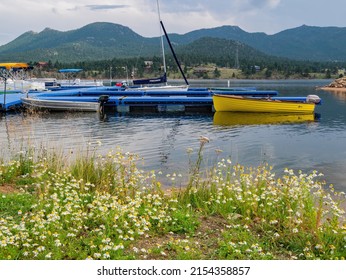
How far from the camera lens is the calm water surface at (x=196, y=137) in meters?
21.1

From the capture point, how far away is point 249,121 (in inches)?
1565

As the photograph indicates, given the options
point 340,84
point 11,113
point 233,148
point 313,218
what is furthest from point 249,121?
point 340,84

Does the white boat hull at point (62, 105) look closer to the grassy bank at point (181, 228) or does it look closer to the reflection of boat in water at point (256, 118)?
the reflection of boat in water at point (256, 118)

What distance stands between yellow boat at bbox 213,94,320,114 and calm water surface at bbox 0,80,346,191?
6.00ft

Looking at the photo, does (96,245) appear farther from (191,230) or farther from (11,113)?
(11,113)

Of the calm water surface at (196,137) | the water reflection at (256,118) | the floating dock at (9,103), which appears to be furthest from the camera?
the floating dock at (9,103)

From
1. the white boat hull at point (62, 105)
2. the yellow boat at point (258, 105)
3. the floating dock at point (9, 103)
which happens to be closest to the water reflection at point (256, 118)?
the yellow boat at point (258, 105)

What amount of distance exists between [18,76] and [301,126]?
179ft

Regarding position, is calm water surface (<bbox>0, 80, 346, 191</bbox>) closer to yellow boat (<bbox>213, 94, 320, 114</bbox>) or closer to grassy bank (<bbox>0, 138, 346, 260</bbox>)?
yellow boat (<bbox>213, 94, 320, 114</bbox>)

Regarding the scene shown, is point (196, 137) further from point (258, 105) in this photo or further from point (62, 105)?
point (62, 105)

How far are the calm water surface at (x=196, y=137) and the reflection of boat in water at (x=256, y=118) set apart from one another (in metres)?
0.10

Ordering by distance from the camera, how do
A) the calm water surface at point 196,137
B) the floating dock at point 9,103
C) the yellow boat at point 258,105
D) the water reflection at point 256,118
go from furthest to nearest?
the floating dock at point 9,103 → the yellow boat at point 258,105 → the water reflection at point 256,118 → the calm water surface at point 196,137

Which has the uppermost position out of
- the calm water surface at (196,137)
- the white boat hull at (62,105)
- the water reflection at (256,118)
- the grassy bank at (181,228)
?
the white boat hull at (62,105)

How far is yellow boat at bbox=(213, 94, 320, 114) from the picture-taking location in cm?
4497
